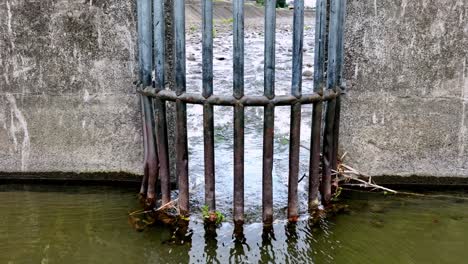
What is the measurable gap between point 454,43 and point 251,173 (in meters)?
2.34

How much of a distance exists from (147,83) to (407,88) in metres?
2.43

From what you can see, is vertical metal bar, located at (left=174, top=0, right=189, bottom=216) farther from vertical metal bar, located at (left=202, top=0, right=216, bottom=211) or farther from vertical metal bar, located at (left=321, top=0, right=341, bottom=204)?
vertical metal bar, located at (left=321, top=0, right=341, bottom=204)

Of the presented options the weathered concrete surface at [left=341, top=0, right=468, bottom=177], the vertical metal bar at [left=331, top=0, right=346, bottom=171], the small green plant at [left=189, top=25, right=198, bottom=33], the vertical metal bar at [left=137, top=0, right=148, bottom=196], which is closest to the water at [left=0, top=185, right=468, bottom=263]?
the vertical metal bar at [left=137, top=0, right=148, bottom=196]

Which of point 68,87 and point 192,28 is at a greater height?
point 192,28

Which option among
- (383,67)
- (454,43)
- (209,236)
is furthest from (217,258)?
(454,43)

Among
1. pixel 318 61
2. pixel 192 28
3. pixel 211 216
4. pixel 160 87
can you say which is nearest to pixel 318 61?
pixel 318 61

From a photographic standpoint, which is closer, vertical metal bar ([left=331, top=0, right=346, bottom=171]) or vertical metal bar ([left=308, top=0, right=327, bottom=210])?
vertical metal bar ([left=308, top=0, right=327, bottom=210])

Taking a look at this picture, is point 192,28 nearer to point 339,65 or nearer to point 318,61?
point 339,65

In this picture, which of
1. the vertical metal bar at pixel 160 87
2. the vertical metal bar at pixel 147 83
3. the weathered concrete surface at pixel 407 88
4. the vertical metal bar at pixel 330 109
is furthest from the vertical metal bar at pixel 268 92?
the weathered concrete surface at pixel 407 88

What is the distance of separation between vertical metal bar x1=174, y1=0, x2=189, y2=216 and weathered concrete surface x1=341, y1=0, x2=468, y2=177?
1648 millimetres

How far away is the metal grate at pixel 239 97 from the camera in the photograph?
4.24 metres

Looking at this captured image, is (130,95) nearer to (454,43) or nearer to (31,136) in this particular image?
(31,136)

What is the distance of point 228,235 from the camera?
4492 mm

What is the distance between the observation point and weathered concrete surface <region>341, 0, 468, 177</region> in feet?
16.5
